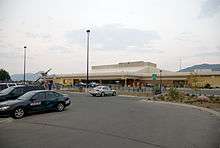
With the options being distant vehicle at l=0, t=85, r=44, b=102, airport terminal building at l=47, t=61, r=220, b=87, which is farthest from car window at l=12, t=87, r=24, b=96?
airport terminal building at l=47, t=61, r=220, b=87

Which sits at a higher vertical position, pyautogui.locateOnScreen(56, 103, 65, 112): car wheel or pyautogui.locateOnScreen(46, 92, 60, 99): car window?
pyautogui.locateOnScreen(46, 92, 60, 99): car window

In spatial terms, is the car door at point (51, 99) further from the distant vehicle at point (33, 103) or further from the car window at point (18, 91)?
the car window at point (18, 91)

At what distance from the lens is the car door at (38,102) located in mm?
17516

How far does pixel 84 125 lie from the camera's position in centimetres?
1329

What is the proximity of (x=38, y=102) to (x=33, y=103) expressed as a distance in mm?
400

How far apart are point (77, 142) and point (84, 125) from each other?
3.67 m

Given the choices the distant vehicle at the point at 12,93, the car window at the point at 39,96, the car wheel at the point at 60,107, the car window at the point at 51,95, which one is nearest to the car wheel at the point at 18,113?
the car window at the point at 39,96

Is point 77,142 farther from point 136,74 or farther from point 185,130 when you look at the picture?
point 136,74

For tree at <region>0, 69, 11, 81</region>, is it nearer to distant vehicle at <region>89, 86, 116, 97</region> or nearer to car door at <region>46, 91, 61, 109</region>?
distant vehicle at <region>89, 86, 116, 97</region>

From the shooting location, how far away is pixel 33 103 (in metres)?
17.5

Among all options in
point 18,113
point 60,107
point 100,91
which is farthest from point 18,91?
point 100,91

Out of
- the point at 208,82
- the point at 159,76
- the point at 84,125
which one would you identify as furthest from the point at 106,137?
the point at 159,76

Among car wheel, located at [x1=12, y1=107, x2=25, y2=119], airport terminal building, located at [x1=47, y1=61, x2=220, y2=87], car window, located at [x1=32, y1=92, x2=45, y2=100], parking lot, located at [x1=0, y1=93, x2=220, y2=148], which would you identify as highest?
airport terminal building, located at [x1=47, y1=61, x2=220, y2=87]

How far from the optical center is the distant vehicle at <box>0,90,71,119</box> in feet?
53.4
